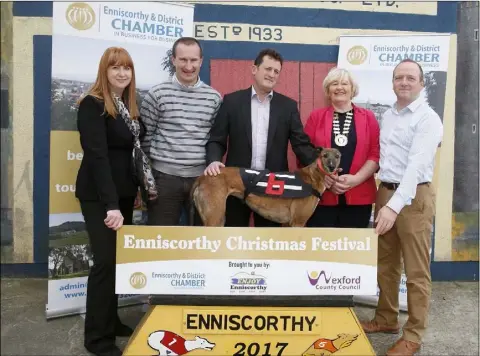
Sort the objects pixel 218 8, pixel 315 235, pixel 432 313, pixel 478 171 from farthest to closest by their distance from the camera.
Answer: pixel 478 171
pixel 218 8
pixel 432 313
pixel 315 235

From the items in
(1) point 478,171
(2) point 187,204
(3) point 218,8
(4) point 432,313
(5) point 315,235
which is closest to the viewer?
(5) point 315,235

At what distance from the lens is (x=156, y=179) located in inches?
139

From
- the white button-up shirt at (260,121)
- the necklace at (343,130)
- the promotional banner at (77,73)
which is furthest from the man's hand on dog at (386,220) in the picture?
the promotional banner at (77,73)

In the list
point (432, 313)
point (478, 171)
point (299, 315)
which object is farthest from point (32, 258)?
point (478, 171)

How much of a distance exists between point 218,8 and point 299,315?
3659mm

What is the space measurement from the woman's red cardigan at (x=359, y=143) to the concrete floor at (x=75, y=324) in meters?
1.40

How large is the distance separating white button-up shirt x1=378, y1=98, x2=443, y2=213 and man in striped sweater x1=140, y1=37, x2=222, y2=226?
4.82ft

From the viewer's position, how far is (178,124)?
3447 mm

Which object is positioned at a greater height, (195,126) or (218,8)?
(218,8)

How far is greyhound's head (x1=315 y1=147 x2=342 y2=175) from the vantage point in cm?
333

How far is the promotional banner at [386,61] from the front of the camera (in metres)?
4.48

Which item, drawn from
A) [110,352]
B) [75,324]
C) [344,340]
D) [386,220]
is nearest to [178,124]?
[386,220]

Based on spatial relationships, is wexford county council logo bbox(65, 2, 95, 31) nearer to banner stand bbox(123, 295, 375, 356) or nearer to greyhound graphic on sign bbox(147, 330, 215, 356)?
banner stand bbox(123, 295, 375, 356)

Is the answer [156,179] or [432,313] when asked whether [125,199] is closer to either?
[156,179]
